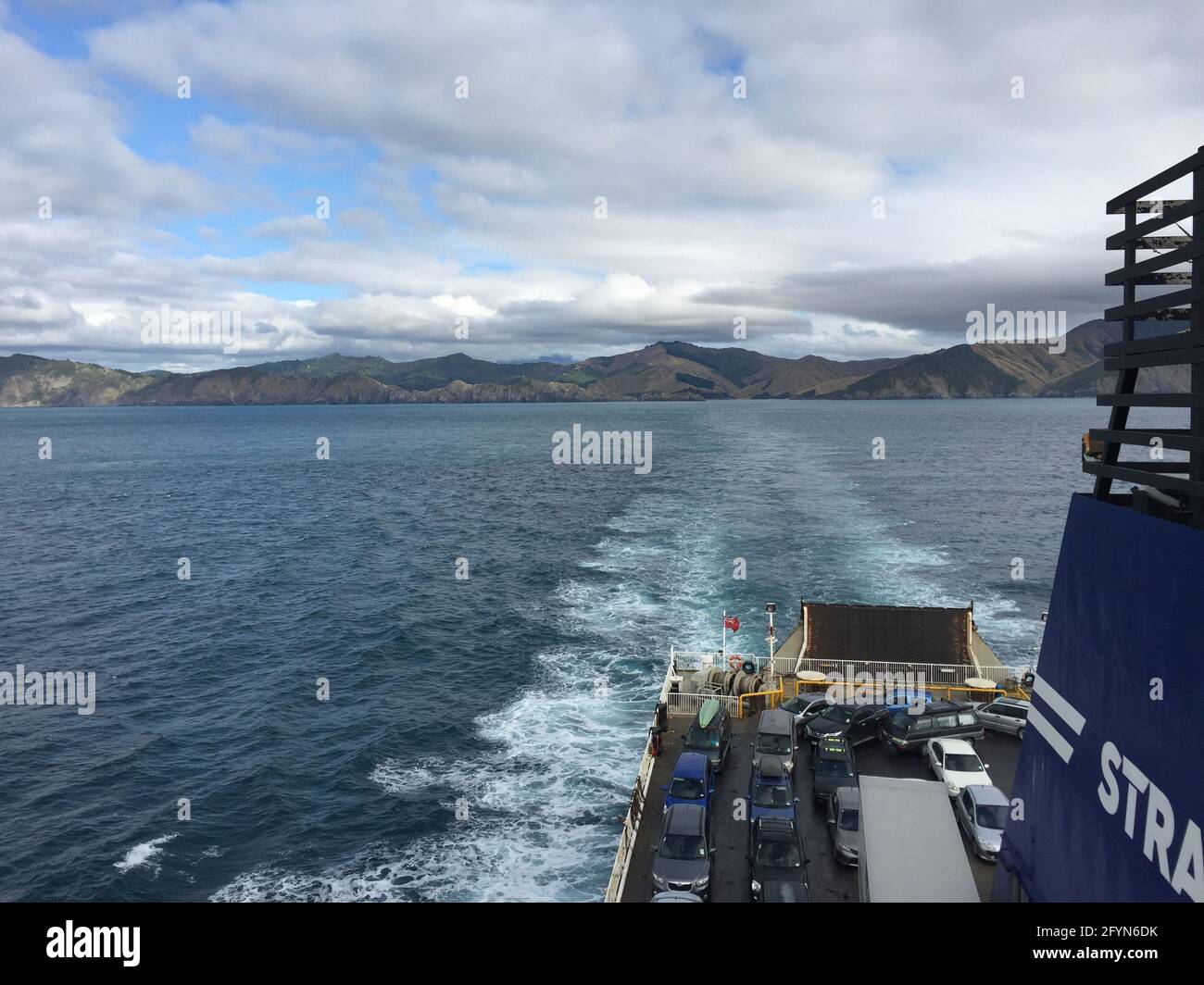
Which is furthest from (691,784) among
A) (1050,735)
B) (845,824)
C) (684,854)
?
(1050,735)

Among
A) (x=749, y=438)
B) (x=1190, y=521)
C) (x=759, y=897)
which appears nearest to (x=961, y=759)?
(x=759, y=897)

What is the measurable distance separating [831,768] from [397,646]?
2951cm

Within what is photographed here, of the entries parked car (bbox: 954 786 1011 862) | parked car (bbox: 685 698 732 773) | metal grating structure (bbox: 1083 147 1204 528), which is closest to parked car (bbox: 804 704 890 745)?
parked car (bbox: 685 698 732 773)

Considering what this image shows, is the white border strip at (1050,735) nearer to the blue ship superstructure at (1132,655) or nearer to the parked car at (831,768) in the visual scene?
the blue ship superstructure at (1132,655)

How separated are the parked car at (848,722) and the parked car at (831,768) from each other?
2.65ft

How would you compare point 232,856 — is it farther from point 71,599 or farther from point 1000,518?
point 1000,518

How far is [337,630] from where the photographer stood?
1845 inches

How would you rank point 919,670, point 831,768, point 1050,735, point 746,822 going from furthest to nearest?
point 919,670 → point 831,768 → point 746,822 → point 1050,735

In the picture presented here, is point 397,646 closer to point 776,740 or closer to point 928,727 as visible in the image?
point 776,740

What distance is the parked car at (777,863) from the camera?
51.0ft

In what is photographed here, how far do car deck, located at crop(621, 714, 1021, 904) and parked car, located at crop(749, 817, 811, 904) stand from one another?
45 cm

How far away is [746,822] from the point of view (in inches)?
760

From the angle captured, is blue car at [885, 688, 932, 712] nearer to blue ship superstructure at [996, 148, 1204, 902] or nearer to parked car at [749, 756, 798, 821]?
A: parked car at [749, 756, 798, 821]

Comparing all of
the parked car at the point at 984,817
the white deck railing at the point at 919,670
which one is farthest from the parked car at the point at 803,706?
the parked car at the point at 984,817
